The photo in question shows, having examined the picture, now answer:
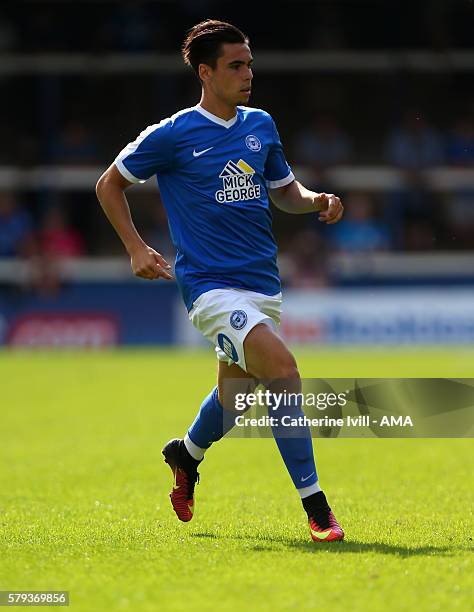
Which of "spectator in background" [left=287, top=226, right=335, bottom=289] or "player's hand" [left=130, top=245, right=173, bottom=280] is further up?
"player's hand" [left=130, top=245, right=173, bottom=280]

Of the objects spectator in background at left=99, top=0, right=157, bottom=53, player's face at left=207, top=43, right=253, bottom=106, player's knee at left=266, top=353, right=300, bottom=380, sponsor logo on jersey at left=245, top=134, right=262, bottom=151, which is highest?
spectator in background at left=99, top=0, right=157, bottom=53

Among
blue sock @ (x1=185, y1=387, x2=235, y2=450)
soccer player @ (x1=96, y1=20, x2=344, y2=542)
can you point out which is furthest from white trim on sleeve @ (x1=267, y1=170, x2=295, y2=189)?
blue sock @ (x1=185, y1=387, x2=235, y2=450)

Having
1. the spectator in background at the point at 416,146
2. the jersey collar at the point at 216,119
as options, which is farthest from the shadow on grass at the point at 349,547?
the spectator in background at the point at 416,146

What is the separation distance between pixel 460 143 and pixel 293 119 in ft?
12.4

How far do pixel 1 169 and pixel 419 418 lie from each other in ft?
62.3

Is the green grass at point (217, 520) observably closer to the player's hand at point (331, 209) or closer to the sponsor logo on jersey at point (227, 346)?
the sponsor logo on jersey at point (227, 346)

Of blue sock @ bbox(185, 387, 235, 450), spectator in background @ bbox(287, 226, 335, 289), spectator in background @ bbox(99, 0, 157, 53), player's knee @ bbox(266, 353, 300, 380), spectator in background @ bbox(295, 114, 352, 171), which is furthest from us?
spectator in background @ bbox(99, 0, 157, 53)

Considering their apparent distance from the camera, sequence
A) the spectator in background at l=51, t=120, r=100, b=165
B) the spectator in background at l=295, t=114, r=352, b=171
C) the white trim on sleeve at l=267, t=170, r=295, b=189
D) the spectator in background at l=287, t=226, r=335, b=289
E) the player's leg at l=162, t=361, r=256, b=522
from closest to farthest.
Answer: the player's leg at l=162, t=361, r=256, b=522 < the white trim on sleeve at l=267, t=170, r=295, b=189 < the spectator in background at l=287, t=226, r=335, b=289 < the spectator in background at l=295, t=114, r=352, b=171 < the spectator in background at l=51, t=120, r=100, b=165

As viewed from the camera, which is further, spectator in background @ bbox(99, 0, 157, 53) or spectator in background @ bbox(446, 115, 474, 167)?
spectator in background @ bbox(99, 0, 157, 53)

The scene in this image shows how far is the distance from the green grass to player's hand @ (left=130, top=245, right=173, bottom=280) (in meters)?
1.32

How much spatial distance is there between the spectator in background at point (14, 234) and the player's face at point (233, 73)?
57.1 ft

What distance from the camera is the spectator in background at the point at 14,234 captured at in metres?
Answer: 23.9

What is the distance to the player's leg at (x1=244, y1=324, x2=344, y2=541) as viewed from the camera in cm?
611

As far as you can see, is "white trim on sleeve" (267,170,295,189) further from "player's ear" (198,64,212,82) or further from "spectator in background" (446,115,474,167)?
"spectator in background" (446,115,474,167)
